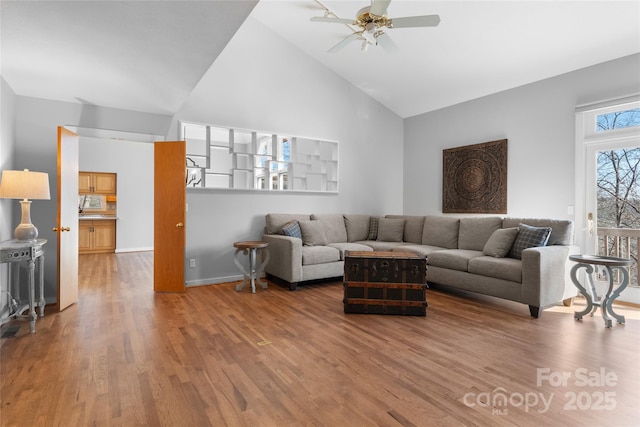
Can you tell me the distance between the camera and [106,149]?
8078 millimetres

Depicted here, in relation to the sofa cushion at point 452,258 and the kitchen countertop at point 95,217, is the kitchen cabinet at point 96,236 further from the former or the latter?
the sofa cushion at point 452,258

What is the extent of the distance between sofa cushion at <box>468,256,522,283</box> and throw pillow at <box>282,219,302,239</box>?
92.7 inches

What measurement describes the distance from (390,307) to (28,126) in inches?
179

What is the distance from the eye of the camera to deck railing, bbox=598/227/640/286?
392 centimetres

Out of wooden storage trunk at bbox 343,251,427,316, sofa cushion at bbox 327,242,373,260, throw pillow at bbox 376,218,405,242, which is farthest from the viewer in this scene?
throw pillow at bbox 376,218,405,242

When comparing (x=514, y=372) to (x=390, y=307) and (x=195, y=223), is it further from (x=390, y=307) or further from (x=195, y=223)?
(x=195, y=223)

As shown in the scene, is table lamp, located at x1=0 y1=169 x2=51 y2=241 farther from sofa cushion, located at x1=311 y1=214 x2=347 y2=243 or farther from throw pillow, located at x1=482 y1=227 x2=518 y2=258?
throw pillow, located at x1=482 y1=227 x2=518 y2=258

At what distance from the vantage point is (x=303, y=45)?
551 centimetres

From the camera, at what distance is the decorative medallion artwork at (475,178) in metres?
5.03

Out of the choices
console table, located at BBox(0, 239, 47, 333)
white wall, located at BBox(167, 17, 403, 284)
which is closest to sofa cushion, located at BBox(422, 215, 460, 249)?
white wall, located at BBox(167, 17, 403, 284)

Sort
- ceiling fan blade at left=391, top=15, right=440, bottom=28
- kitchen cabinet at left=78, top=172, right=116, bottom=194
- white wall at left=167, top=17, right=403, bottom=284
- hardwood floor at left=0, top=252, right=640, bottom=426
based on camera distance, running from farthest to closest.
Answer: kitchen cabinet at left=78, top=172, right=116, bottom=194
white wall at left=167, top=17, right=403, bottom=284
ceiling fan blade at left=391, top=15, right=440, bottom=28
hardwood floor at left=0, top=252, right=640, bottom=426

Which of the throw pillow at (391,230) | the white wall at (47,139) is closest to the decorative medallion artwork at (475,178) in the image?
the throw pillow at (391,230)

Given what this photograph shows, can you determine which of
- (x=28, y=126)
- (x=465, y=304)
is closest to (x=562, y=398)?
(x=465, y=304)

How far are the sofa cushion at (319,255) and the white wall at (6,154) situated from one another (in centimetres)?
320
